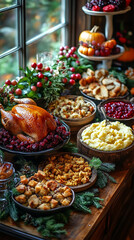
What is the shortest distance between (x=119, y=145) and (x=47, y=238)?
0.79 m

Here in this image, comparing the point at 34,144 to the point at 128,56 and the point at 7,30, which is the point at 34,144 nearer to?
the point at 7,30

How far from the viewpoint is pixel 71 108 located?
2666 millimetres

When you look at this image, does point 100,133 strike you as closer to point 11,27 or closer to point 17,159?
point 17,159

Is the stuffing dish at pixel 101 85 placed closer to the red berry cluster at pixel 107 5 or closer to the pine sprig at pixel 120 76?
the pine sprig at pixel 120 76

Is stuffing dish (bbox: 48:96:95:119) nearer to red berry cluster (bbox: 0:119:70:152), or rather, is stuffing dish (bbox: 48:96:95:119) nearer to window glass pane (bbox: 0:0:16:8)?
red berry cluster (bbox: 0:119:70:152)

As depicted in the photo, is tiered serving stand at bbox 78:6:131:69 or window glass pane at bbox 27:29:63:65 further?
window glass pane at bbox 27:29:63:65

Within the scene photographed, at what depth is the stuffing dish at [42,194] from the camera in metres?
1.76

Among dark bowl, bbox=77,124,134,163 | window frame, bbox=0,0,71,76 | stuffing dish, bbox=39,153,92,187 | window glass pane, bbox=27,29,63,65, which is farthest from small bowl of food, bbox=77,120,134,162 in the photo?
window glass pane, bbox=27,29,63,65

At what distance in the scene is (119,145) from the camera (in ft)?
7.27

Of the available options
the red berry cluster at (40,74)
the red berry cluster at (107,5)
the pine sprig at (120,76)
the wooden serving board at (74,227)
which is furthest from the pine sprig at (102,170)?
the red berry cluster at (107,5)

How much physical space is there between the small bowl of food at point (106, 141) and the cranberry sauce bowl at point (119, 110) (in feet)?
0.58

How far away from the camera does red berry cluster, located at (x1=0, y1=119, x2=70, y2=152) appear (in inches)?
82.2

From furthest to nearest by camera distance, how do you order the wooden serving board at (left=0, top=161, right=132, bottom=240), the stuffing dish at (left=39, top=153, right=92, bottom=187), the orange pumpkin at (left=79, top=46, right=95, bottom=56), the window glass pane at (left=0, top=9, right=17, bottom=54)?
the orange pumpkin at (left=79, top=46, right=95, bottom=56) < the window glass pane at (left=0, top=9, right=17, bottom=54) < the stuffing dish at (left=39, top=153, right=92, bottom=187) < the wooden serving board at (left=0, top=161, right=132, bottom=240)

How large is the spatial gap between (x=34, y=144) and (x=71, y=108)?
0.65 meters
